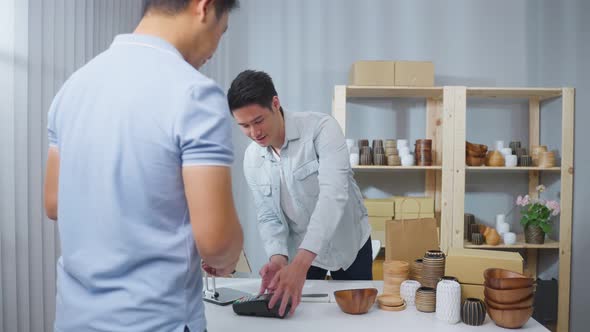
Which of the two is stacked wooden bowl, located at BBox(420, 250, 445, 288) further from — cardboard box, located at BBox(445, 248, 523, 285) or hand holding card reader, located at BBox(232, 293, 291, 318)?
hand holding card reader, located at BBox(232, 293, 291, 318)

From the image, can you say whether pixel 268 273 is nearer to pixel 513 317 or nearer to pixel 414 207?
pixel 513 317

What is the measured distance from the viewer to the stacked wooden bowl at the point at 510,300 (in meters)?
1.40

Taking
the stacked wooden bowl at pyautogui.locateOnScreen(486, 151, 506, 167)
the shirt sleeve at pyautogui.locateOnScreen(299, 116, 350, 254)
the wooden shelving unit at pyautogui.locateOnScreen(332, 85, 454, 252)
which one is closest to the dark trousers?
the shirt sleeve at pyautogui.locateOnScreen(299, 116, 350, 254)

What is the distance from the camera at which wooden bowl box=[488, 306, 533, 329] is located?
141 cm

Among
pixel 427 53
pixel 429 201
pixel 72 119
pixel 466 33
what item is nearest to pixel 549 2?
pixel 466 33

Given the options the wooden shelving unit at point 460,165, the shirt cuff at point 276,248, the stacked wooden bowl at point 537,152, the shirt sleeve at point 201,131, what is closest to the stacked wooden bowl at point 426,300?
the shirt cuff at point 276,248

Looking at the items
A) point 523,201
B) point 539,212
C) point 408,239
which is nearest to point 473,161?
point 523,201

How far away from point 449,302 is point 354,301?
0.87 feet

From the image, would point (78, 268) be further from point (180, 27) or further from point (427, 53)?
point (427, 53)

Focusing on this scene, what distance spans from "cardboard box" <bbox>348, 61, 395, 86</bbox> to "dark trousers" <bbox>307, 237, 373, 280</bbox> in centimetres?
136

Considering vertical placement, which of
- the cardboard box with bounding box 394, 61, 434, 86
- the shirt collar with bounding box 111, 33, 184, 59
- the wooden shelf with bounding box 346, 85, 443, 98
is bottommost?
the shirt collar with bounding box 111, 33, 184, 59

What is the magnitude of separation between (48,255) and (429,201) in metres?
2.22

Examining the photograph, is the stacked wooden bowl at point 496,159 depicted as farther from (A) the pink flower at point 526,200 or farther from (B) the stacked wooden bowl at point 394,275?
(B) the stacked wooden bowl at point 394,275

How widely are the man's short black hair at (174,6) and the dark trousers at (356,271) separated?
4.82 feet
